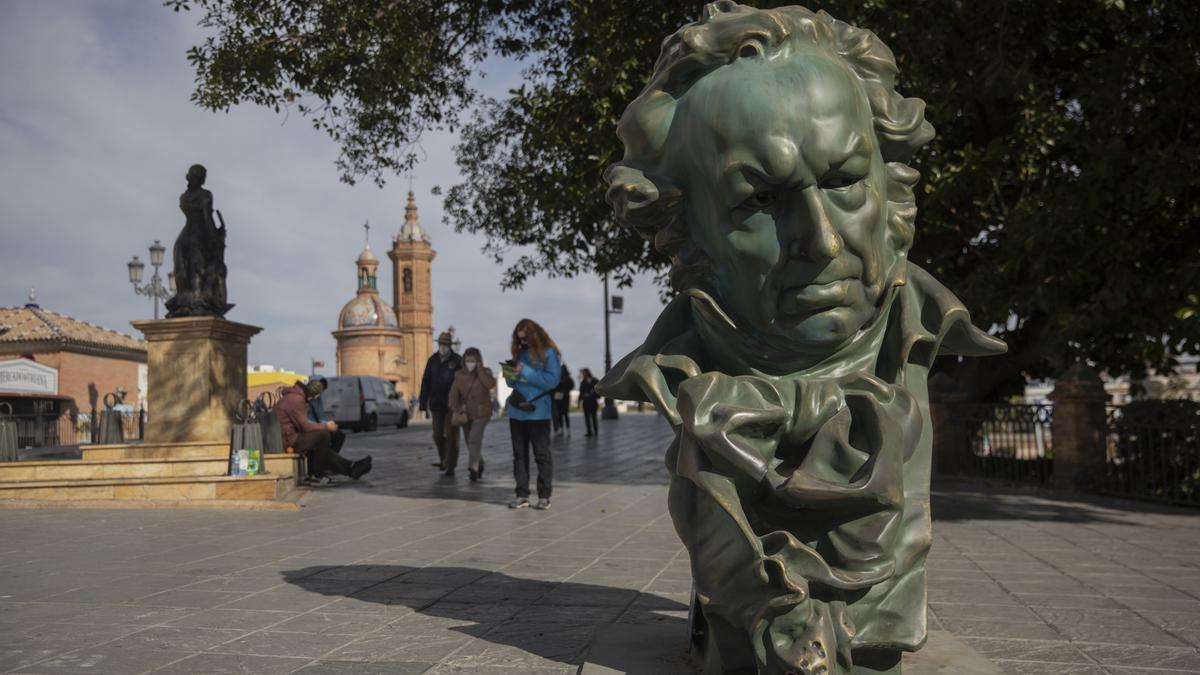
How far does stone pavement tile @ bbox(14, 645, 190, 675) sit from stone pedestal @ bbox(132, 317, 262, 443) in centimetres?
798

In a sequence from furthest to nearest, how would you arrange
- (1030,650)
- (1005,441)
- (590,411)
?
(590,411), (1005,441), (1030,650)

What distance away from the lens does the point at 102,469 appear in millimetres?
10766

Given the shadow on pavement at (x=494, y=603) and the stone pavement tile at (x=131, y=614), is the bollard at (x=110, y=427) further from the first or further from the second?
the stone pavement tile at (x=131, y=614)

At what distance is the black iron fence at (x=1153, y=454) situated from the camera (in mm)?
10008

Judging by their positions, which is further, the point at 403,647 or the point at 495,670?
the point at 403,647

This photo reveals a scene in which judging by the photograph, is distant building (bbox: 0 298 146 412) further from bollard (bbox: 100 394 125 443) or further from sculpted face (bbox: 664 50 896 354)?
sculpted face (bbox: 664 50 896 354)

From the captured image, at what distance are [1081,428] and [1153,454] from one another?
→ 1033 millimetres

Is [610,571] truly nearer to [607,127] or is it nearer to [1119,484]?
[607,127]

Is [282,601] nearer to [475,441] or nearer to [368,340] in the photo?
[475,441]

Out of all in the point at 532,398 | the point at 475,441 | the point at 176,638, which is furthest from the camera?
the point at 475,441

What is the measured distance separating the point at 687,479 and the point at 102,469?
9.78m

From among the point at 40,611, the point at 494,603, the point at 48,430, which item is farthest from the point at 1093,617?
the point at 48,430

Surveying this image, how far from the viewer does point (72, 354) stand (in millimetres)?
37750

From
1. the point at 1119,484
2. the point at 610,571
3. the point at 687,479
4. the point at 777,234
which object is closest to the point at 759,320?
the point at 777,234
